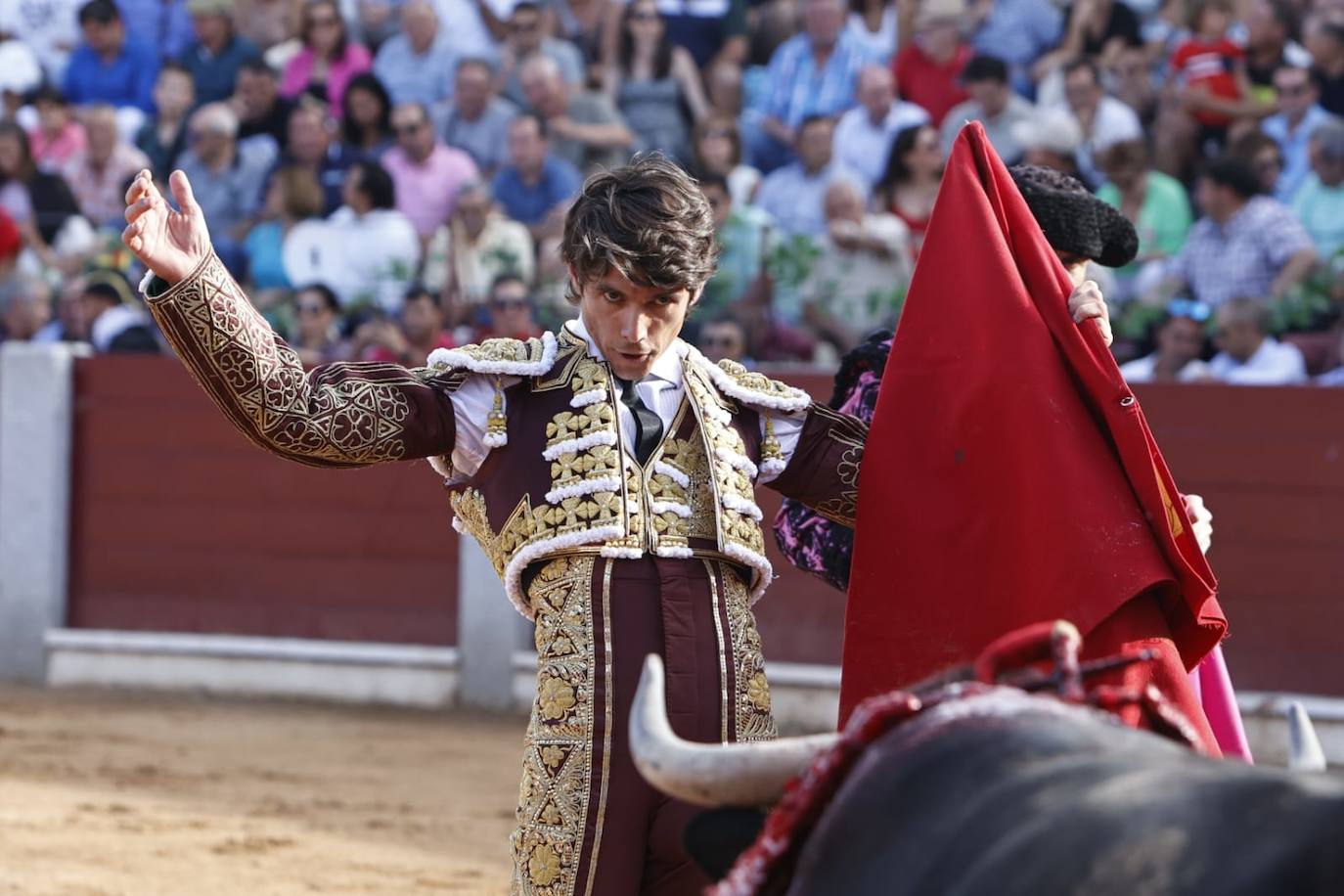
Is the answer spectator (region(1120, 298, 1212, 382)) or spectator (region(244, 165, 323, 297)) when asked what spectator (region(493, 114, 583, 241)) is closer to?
spectator (region(244, 165, 323, 297))

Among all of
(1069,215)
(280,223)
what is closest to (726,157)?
(280,223)

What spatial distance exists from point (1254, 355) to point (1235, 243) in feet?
1.20

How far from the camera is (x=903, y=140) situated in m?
6.91

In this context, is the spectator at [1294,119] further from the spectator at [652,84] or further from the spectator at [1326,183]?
the spectator at [652,84]

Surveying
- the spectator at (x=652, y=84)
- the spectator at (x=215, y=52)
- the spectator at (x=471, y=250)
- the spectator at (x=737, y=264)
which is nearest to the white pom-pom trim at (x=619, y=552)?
the spectator at (x=737, y=264)

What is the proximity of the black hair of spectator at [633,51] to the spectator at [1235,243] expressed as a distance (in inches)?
107

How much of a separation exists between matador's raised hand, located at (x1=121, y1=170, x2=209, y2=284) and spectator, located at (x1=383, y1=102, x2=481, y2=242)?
5558 millimetres

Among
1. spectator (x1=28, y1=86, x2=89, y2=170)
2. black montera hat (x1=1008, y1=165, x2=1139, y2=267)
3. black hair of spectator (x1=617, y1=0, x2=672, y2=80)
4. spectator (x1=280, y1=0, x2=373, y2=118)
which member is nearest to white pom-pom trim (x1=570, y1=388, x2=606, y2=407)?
black montera hat (x1=1008, y1=165, x2=1139, y2=267)

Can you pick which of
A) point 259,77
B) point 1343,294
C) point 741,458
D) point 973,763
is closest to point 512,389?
point 741,458

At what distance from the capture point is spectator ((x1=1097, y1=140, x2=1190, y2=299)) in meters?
6.29

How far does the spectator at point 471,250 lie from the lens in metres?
7.09

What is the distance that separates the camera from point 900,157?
6.94 m

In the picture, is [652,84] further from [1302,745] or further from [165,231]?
[1302,745]

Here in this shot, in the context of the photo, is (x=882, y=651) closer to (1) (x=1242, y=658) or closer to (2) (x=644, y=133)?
(1) (x=1242, y=658)
